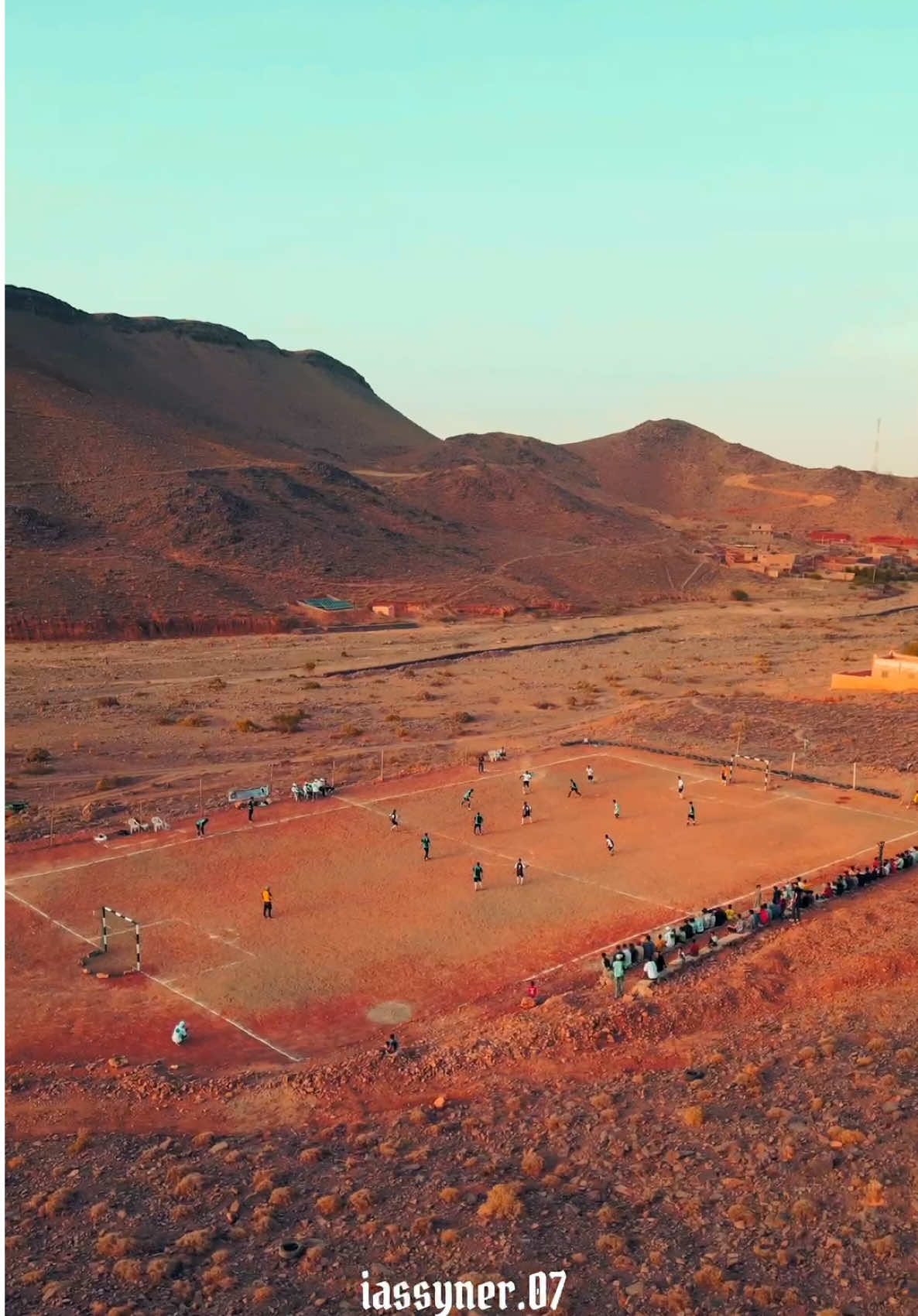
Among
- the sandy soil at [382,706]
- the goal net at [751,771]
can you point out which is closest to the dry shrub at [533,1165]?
the sandy soil at [382,706]

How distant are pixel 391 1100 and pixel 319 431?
578ft

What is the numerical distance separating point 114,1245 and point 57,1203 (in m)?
1.44

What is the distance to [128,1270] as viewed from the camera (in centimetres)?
1159

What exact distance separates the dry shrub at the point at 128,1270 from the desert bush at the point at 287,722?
3377 cm

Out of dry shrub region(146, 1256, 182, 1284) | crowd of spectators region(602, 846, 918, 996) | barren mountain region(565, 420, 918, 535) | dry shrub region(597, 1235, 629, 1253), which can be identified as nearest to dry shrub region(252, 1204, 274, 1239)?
dry shrub region(146, 1256, 182, 1284)

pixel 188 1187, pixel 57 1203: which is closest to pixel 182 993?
pixel 188 1187

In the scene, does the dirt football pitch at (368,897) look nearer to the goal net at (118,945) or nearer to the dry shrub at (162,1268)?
the goal net at (118,945)

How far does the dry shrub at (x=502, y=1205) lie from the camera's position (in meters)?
12.5

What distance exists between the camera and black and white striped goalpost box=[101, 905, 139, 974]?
71.6ft

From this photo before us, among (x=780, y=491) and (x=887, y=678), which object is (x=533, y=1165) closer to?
(x=887, y=678)

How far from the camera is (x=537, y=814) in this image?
108 ft

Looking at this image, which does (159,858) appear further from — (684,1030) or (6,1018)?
(684,1030)

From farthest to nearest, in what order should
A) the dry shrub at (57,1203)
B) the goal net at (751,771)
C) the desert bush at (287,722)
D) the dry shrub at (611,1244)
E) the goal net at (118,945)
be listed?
1. the desert bush at (287,722)
2. the goal net at (751,771)
3. the goal net at (118,945)
4. the dry shrub at (57,1203)
5. the dry shrub at (611,1244)

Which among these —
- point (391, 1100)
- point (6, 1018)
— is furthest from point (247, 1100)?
point (6, 1018)
